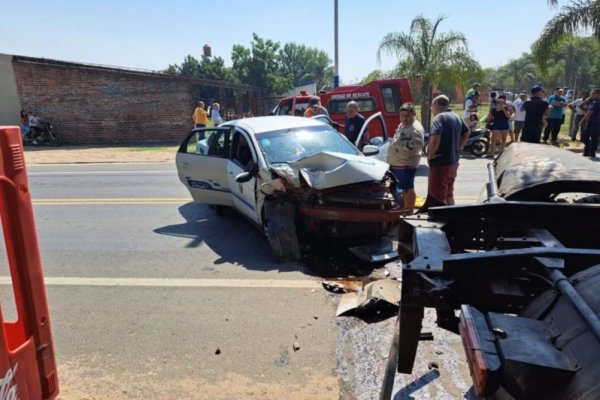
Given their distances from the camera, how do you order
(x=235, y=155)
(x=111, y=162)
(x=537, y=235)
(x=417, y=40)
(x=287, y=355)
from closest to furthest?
1. (x=537, y=235)
2. (x=287, y=355)
3. (x=235, y=155)
4. (x=111, y=162)
5. (x=417, y=40)

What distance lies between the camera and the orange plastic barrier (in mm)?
1654

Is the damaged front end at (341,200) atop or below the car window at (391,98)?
below

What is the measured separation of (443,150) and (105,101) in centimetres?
1925

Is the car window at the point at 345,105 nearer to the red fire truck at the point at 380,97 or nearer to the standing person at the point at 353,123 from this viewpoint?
the red fire truck at the point at 380,97

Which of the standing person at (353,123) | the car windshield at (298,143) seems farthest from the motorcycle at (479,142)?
the car windshield at (298,143)

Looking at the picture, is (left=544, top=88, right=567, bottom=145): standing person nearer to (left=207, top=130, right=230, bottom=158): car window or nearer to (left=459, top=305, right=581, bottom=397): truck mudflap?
(left=207, top=130, right=230, bottom=158): car window

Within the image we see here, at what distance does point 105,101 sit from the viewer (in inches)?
830

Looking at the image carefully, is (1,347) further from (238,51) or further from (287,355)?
(238,51)

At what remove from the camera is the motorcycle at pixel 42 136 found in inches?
806

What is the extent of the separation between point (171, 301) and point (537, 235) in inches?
125

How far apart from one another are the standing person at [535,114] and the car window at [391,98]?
323 centimetres

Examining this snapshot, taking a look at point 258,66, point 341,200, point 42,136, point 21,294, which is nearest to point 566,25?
point 341,200

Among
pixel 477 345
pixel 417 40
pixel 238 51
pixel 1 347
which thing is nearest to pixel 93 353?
pixel 1 347

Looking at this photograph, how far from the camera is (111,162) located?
15148 millimetres
